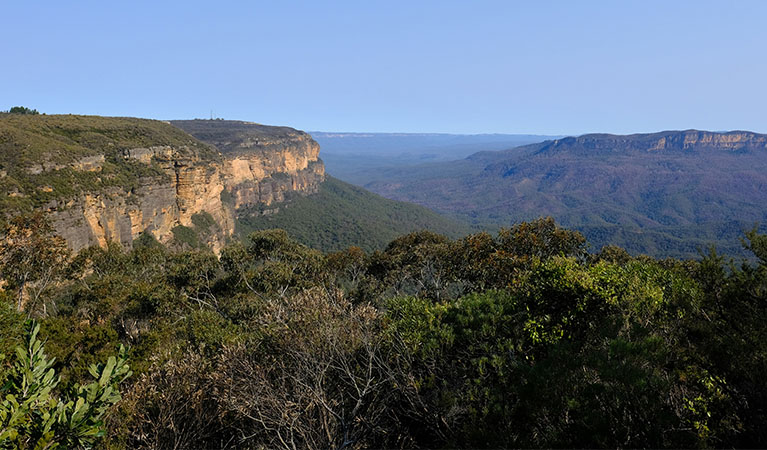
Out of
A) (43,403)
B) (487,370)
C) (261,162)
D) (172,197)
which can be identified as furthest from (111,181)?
(261,162)

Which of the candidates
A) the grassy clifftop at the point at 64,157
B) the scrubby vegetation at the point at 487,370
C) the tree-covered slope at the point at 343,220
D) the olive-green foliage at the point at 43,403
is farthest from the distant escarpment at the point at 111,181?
the olive-green foliage at the point at 43,403

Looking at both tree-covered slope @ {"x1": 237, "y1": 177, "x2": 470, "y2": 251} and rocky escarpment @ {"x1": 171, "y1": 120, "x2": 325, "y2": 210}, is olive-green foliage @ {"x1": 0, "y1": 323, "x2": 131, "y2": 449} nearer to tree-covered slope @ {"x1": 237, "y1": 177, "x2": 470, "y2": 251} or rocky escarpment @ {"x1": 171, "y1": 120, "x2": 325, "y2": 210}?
tree-covered slope @ {"x1": 237, "y1": 177, "x2": 470, "y2": 251}

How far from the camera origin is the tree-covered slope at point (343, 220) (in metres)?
99.6

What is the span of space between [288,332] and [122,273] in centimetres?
2663

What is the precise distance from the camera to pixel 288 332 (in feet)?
35.1

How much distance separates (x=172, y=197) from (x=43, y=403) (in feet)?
204

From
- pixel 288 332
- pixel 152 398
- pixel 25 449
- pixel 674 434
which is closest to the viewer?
pixel 25 449

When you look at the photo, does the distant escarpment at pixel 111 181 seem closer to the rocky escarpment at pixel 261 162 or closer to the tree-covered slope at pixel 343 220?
the rocky escarpment at pixel 261 162

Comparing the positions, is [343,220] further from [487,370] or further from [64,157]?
[487,370]

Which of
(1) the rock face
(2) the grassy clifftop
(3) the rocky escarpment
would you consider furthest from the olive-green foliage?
(3) the rocky escarpment

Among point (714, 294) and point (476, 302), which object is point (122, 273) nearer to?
Result: point (476, 302)

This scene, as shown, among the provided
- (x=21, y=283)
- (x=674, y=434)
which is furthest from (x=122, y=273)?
(x=674, y=434)

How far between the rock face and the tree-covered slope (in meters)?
6.84

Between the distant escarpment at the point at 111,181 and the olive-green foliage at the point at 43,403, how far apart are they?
122 feet
